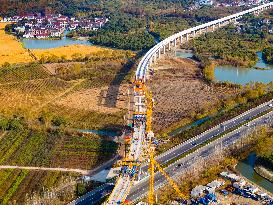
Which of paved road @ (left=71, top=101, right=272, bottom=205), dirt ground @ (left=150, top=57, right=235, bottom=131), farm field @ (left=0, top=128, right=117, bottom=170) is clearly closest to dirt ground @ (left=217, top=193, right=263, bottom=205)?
paved road @ (left=71, top=101, right=272, bottom=205)

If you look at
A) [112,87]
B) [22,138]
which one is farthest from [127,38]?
[22,138]

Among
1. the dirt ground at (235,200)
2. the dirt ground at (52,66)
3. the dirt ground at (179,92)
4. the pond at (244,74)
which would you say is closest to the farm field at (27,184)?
the dirt ground at (235,200)

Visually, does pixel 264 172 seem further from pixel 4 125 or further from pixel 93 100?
pixel 4 125

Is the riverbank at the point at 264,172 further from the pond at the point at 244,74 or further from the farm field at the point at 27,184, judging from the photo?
the pond at the point at 244,74

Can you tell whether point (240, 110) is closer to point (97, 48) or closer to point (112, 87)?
point (112, 87)

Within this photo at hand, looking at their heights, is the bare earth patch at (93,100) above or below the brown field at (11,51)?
below
